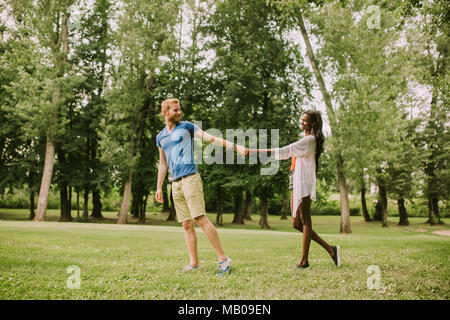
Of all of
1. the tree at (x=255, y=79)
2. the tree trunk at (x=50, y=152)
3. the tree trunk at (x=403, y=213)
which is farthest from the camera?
the tree trunk at (x=403, y=213)

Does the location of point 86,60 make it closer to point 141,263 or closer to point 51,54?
point 51,54

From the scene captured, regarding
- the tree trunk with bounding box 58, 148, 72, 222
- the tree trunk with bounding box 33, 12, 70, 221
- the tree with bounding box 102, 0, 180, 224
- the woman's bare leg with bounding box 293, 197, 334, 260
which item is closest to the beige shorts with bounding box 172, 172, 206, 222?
the woman's bare leg with bounding box 293, 197, 334, 260

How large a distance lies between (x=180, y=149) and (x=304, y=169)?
2104 mm

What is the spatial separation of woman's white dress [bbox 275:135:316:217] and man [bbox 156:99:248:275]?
919 millimetres

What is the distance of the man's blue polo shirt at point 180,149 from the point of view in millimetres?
4828

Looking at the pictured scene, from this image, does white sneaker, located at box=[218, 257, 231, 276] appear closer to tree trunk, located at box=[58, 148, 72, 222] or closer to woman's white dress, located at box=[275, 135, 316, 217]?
woman's white dress, located at box=[275, 135, 316, 217]

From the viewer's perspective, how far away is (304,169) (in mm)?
5266

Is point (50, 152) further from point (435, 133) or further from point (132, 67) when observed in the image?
point (435, 133)

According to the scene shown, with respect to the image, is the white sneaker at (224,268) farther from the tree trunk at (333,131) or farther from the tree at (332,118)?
the tree trunk at (333,131)

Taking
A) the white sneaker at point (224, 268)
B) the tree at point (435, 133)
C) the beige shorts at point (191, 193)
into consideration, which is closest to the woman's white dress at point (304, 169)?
the white sneaker at point (224, 268)

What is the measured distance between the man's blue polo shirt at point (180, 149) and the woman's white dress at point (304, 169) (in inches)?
63.2

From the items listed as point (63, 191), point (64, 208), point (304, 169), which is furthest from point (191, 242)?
point (64, 208)

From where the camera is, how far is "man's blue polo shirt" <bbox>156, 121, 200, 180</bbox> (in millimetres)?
4828
